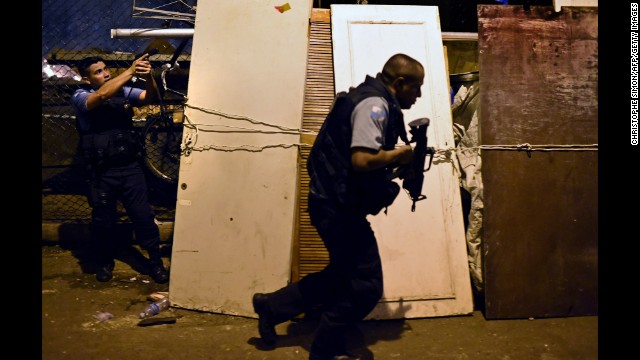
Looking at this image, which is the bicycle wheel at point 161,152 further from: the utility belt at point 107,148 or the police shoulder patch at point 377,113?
the police shoulder patch at point 377,113

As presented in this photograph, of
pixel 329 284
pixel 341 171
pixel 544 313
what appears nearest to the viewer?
pixel 341 171

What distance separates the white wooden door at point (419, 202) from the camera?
13.4ft

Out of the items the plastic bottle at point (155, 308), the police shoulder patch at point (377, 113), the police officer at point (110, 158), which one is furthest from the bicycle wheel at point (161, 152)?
the police shoulder patch at point (377, 113)

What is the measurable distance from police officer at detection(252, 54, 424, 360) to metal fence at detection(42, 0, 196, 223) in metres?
2.75

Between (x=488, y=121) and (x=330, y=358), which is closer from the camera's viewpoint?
(x=330, y=358)

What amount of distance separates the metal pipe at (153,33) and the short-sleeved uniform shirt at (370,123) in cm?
255

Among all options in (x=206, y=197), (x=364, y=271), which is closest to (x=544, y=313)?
(x=364, y=271)

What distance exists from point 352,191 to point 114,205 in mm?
2417

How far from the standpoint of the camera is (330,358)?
332 cm

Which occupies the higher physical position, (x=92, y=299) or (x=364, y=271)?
(x=364, y=271)

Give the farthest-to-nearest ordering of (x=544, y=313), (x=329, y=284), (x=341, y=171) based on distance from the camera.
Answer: (x=544, y=313)
(x=329, y=284)
(x=341, y=171)
